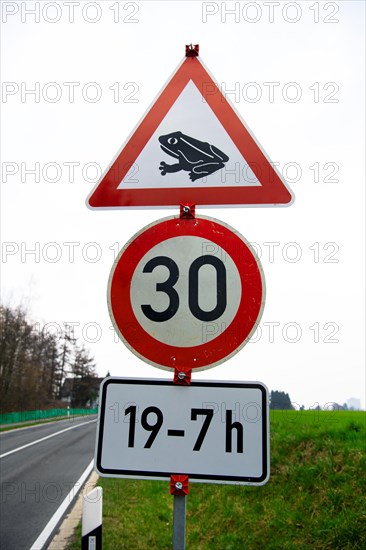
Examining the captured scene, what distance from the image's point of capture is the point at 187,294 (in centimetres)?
192

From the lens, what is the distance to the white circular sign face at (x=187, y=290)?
6.24 ft

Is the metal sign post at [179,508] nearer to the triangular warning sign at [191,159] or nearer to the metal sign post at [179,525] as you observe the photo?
the metal sign post at [179,525]

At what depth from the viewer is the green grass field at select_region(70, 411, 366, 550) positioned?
4849 mm

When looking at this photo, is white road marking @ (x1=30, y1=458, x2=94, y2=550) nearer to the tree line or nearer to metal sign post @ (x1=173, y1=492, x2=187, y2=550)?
metal sign post @ (x1=173, y1=492, x2=187, y2=550)

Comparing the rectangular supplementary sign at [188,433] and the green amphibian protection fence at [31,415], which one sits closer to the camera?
the rectangular supplementary sign at [188,433]

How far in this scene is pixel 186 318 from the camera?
191 centimetres

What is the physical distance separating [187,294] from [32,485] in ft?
32.4

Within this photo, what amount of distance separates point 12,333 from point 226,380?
52.9 meters

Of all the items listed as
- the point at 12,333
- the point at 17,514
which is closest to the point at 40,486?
the point at 17,514

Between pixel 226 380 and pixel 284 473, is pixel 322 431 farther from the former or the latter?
pixel 226 380

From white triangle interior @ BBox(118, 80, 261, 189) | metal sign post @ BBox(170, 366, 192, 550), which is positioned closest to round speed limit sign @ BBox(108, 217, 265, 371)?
white triangle interior @ BBox(118, 80, 261, 189)

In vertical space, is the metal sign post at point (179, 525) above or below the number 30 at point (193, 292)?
below

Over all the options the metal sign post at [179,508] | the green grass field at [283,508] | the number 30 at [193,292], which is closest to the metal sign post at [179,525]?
the metal sign post at [179,508]

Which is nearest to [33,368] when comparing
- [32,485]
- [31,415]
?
[31,415]
